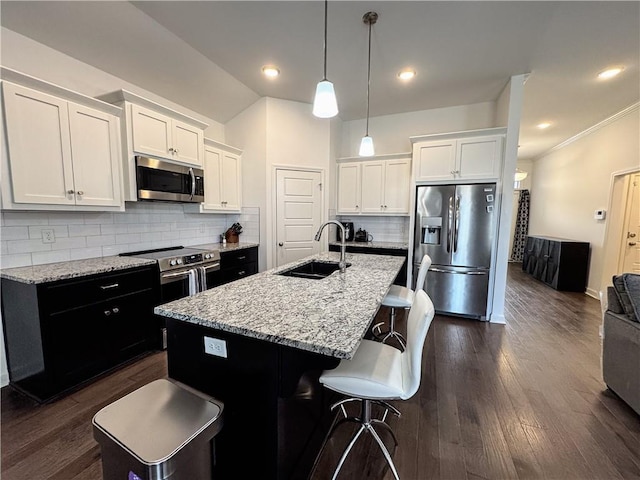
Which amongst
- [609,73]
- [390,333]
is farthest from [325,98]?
[609,73]

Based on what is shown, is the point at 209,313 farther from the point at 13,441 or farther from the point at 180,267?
the point at 180,267

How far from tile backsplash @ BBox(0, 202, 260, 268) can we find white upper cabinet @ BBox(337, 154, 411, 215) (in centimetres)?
148

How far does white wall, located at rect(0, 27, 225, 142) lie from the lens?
2.06m

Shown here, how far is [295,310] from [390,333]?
5.80 ft

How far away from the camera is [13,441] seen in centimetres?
160

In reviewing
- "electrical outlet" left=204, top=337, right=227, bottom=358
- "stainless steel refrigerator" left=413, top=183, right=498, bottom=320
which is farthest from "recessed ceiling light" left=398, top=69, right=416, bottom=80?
"electrical outlet" left=204, top=337, right=227, bottom=358

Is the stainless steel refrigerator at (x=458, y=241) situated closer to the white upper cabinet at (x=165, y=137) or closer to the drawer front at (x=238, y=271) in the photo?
the drawer front at (x=238, y=271)

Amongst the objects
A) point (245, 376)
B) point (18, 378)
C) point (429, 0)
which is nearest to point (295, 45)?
point (429, 0)

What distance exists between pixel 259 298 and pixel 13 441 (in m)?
1.70

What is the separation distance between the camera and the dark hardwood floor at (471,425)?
4.76 ft

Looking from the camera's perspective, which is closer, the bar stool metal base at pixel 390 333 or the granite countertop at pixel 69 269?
the granite countertop at pixel 69 269

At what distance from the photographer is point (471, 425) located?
175 centimetres

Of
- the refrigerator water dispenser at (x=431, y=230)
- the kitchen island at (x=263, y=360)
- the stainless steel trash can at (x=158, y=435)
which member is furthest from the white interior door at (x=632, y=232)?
the stainless steel trash can at (x=158, y=435)

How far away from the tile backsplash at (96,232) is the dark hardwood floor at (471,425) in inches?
41.4
